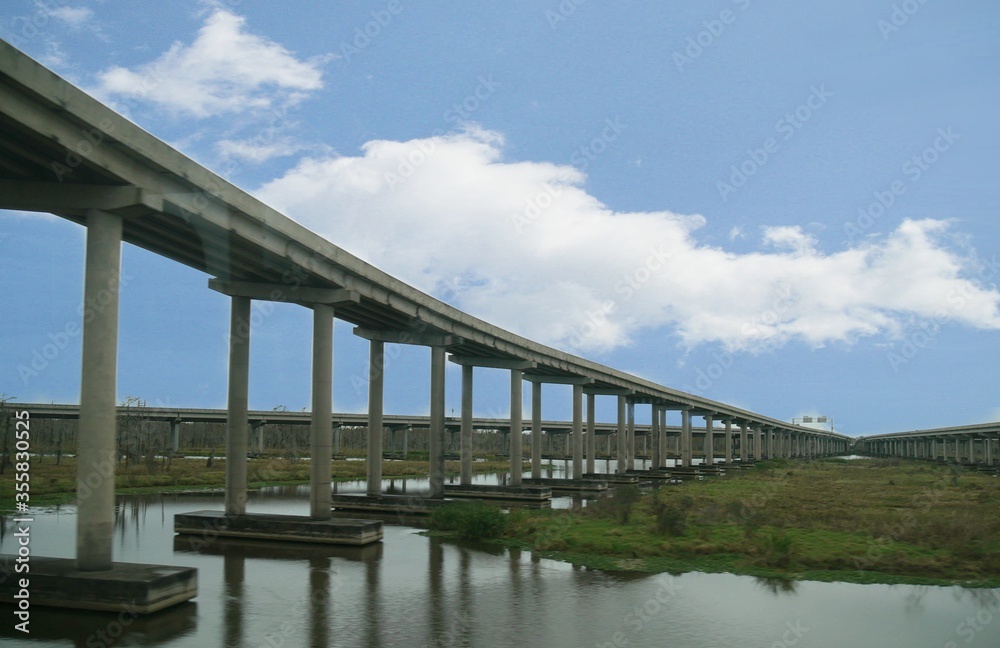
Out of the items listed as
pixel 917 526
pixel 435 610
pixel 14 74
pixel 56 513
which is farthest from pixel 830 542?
pixel 56 513

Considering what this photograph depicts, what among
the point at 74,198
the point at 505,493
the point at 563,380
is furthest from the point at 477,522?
the point at 563,380

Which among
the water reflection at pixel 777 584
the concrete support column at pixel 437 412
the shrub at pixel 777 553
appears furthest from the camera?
the concrete support column at pixel 437 412

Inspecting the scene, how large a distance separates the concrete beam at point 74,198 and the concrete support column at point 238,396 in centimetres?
1289

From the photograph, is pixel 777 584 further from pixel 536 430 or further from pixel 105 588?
pixel 536 430

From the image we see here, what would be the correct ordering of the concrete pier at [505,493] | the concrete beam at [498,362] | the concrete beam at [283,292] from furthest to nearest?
the concrete beam at [498,362] < the concrete pier at [505,493] < the concrete beam at [283,292]

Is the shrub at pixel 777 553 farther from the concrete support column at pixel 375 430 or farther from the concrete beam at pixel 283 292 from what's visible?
the concrete support column at pixel 375 430

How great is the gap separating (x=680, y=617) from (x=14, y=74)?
17.2 m

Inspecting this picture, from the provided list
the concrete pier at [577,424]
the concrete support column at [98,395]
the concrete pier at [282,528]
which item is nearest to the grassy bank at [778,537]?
the concrete pier at [282,528]

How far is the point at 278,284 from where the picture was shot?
33031 mm

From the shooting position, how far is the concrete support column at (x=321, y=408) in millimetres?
32375

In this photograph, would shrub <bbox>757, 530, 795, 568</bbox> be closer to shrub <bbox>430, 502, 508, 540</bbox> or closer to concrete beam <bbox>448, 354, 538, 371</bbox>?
shrub <bbox>430, 502, 508, 540</bbox>

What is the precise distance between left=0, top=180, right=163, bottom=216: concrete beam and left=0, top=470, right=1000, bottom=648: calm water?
914 centimetres

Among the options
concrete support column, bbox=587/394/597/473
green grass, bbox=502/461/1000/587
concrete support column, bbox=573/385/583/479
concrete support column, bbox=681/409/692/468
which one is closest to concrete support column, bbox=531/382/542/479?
concrete support column, bbox=573/385/583/479

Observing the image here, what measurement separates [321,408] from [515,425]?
26653 mm
